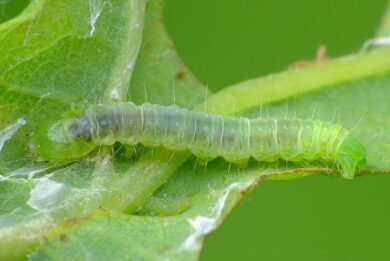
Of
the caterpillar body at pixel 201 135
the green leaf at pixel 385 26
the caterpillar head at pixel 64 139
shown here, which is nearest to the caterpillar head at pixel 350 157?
the caterpillar body at pixel 201 135

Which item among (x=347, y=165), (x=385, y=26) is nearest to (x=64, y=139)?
(x=347, y=165)

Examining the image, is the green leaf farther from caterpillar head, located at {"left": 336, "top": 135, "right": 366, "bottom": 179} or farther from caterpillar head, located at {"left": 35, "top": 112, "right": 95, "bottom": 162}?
caterpillar head, located at {"left": 35, "top": 112, "right": 95, "bottom": 162}

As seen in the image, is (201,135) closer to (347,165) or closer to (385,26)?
(347,165)

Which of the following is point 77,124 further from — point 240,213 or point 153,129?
point 240,213

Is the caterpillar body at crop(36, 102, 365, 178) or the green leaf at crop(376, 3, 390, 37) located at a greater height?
the green leaf at crop(376, 3, 390, 37)

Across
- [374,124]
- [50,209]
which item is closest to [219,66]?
[374,124]

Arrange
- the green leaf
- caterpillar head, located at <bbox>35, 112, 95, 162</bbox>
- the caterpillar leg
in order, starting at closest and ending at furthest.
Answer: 1. caterpillar head, located at <bbox>35, 112, 95, 162</bbox>
2. the caterpillar leg
3. the green leaf

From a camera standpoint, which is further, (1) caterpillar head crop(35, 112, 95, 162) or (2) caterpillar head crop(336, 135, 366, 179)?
(2) caterpillar head crop(336, 135, 366, 179)

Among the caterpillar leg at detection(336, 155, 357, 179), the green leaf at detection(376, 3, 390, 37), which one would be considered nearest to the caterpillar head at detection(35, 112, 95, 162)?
the caterpillar leg at detection(336, 155, 357, 179)
